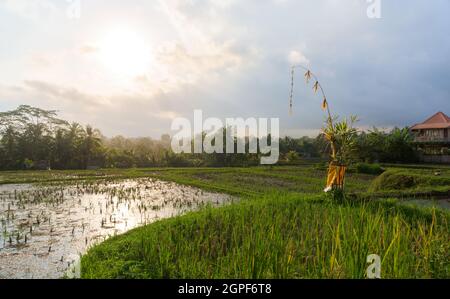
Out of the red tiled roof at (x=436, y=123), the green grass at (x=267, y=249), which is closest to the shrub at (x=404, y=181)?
the green grass at (x=267, y=249)

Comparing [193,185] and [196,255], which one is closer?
[196,255]

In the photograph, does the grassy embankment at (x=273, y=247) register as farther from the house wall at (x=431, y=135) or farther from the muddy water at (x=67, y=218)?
the house wall at (x=431, y=135)

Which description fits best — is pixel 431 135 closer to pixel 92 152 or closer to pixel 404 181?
pixel 404 181

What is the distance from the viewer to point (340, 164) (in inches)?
273

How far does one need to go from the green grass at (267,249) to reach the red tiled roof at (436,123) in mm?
25995

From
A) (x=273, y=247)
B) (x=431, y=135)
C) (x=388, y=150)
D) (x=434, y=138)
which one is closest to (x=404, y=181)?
(x=273, y=247)

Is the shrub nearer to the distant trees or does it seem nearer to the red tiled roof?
the distant trees

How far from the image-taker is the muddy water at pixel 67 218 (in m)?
4.36

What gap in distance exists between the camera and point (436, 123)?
1132 inches

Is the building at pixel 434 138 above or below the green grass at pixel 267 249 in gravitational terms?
above

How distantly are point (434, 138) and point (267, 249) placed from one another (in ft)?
92.6

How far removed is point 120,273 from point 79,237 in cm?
241
